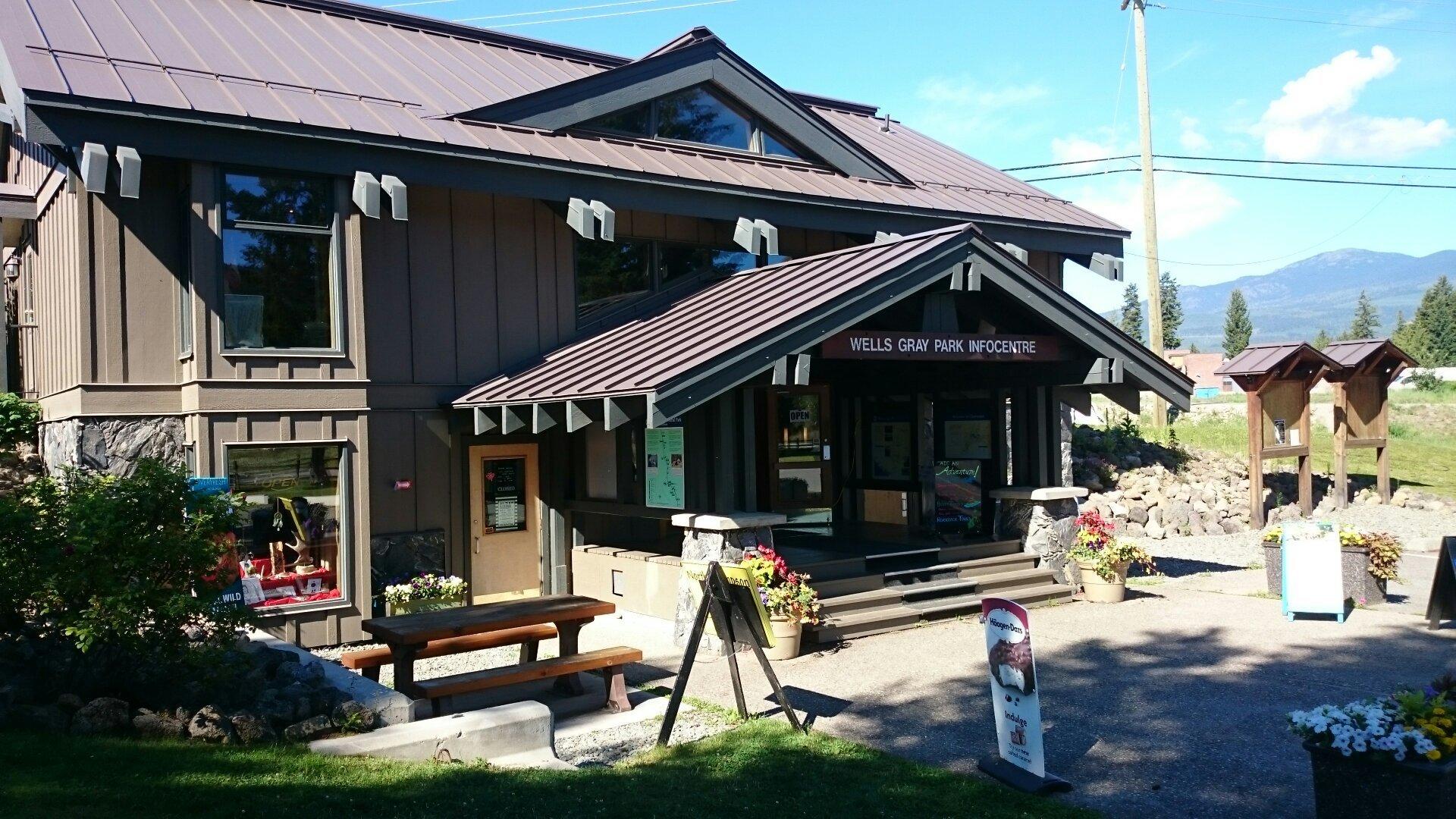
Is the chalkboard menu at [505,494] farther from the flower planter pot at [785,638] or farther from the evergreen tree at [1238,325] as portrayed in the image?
the evergreen tree at [1238,325]

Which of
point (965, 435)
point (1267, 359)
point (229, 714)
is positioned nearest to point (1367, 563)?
point (965, 435)

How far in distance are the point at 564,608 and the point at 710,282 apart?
7.76 m

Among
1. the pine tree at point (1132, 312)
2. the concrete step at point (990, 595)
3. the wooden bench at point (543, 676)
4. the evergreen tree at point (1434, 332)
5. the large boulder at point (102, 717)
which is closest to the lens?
the large boulder at point (102, 717)

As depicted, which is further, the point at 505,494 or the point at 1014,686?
the point at 505,494

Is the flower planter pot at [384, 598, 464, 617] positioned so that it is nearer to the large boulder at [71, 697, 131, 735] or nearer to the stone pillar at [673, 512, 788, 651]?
the stone pillar at [673, 512, 788, 651]

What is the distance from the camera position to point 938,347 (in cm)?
1227

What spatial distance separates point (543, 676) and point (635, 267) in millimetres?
7773

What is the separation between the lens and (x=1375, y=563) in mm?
12711

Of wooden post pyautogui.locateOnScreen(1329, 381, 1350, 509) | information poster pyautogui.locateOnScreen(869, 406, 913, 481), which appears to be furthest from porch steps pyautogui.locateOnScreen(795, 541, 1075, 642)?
wooden post pyautogui.locateOnScreen(1329, 381, 1350, 509)

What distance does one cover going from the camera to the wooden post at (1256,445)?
64.5 ft

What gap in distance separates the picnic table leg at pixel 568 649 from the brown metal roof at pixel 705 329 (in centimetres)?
220

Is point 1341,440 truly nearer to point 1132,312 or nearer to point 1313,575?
point 1313,575

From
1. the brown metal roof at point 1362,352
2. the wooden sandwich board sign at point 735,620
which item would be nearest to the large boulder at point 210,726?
the wooden sandwich board sign at point 735,620

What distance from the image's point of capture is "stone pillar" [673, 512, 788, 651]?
11234 millimetres
